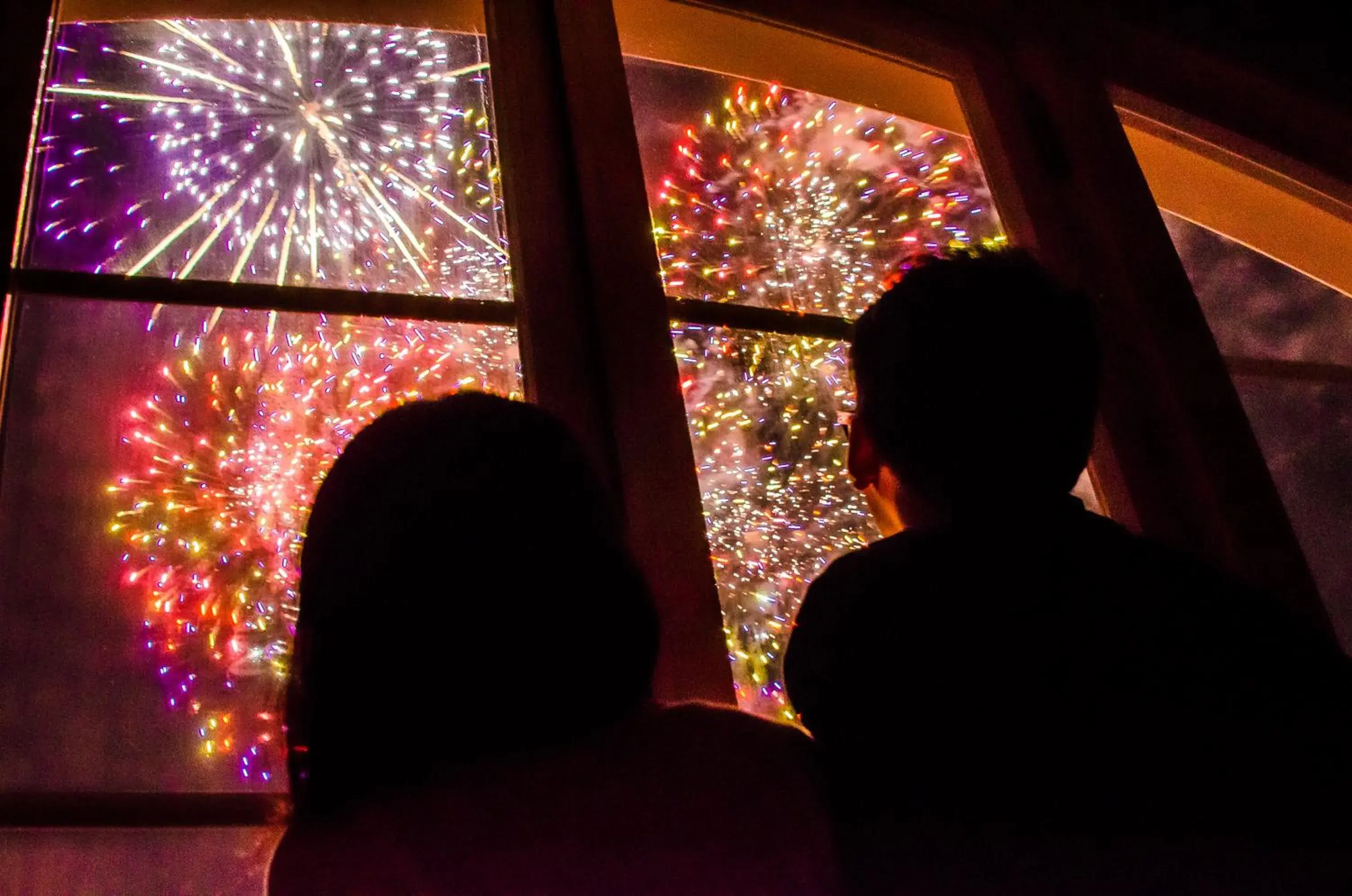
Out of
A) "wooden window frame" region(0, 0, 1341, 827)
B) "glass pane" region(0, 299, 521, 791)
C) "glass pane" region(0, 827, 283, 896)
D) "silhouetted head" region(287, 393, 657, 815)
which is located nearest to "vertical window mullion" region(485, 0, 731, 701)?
"wooden window frame" region(0, 0, 1341, 827)

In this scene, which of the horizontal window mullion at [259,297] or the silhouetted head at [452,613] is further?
the horizontal window mullion at [259,297]

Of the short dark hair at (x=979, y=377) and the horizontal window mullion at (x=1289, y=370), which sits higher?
the horizontal window mullion at (x=1289, y=370)

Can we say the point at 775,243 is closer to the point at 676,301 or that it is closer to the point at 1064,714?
the point at 676,301

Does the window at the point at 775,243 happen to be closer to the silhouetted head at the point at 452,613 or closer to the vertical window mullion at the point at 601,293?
the vertical window mullion at the point at 601,293


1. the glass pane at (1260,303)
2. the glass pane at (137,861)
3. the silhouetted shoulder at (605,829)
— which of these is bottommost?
the silhouetted shoulder at (605,829)

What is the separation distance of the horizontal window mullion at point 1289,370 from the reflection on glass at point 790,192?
0.52 metres

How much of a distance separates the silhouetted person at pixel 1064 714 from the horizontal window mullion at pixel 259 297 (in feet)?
2.21

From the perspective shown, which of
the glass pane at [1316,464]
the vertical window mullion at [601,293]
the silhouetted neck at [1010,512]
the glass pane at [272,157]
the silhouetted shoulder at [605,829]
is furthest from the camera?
the glass pane at [1316,464]

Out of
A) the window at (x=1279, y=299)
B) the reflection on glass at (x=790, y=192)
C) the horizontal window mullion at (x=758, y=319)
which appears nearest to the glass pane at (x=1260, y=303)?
the window at (x=1279, y=299)

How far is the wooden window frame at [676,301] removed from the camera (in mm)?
1170

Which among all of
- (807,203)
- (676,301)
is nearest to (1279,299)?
(807,203)

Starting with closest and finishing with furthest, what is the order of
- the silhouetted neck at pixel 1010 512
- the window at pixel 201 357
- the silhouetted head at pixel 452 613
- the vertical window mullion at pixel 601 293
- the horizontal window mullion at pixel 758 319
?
the silhouetted head at pixel 452 613 → the silhouetted neck at pixel 1010 512 → the window at pixel 201 357 → the vertical window mullion at pixel 601 293 → the horizontal window mullion at pixel 758 319

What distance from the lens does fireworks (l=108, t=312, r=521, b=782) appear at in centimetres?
107

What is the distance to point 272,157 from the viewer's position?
1406mm
